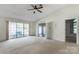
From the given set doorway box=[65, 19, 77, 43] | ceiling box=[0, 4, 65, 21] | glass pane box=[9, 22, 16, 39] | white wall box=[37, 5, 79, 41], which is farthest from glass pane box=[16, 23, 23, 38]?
doorway box=[65, 19, 77, 43]

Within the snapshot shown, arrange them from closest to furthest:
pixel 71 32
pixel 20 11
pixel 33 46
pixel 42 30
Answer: pixel 20 11 → pixel 33 46 → pixel 71 32 → pixel 42 30

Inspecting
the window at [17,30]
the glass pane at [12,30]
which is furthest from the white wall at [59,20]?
the glass pane at [12,30]

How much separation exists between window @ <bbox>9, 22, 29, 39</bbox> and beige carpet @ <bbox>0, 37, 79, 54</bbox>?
0.16 metres

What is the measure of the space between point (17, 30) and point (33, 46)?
0.78m

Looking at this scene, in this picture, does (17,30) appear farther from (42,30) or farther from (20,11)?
(42,30)

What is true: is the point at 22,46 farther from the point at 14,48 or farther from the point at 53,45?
the point at 53,45

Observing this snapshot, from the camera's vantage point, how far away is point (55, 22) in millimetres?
3998

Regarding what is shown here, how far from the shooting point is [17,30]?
3.32 m

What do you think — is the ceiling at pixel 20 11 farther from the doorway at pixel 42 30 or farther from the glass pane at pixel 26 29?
the doorway at pixel 42 30

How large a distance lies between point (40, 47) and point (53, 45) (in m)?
0.58

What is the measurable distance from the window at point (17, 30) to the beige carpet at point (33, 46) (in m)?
0.16

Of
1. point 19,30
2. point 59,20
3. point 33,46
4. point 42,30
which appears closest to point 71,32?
point 59,20

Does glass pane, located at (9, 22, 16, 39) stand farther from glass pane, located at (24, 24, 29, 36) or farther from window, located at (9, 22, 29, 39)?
glass pane, located at (24, 24, 29, 36)

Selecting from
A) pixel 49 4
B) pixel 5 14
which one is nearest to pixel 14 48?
pixel 5 14
